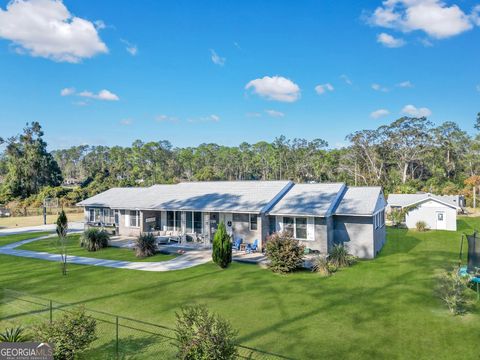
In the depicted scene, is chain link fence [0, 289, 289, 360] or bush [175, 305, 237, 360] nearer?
bush [175, 305, 237, 360]

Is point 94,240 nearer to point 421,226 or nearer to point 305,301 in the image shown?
point 305,301

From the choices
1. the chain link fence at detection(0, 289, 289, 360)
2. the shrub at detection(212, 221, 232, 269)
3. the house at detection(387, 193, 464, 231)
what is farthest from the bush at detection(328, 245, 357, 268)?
the house at detection(387, 193, 464, 231)

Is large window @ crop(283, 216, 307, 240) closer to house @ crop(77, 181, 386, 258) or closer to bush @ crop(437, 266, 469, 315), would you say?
house @ crop(77, 181, 386, 258)

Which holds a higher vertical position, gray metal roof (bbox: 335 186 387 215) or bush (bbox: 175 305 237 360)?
gray metal roof (bbox: 335 186 387 215)

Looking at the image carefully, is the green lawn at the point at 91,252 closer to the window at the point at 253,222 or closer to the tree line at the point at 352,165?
the window at the point at 253,222

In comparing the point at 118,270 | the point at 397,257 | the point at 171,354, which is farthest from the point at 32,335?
the point at 397,257

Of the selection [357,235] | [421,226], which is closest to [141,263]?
[357,235]
